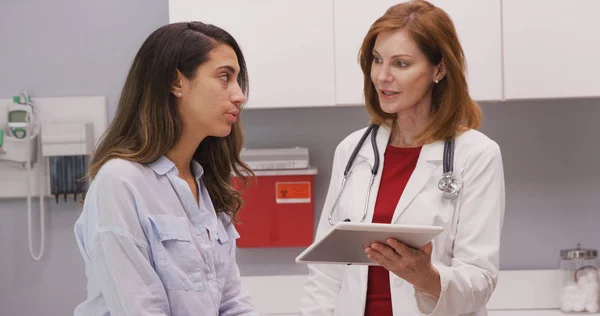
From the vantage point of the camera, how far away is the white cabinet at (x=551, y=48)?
248cm

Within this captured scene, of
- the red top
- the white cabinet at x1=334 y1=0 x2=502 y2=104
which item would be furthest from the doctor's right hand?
the white cabinet at x1=334 y1=0 x2=502 y2=104

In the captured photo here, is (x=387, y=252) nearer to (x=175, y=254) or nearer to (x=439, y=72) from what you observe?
(x=175, y=254)

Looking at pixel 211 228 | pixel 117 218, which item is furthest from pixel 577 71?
pixel 117 218

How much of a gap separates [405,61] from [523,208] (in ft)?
3.75

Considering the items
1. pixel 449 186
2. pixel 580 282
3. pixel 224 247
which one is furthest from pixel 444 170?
pixel 580 282

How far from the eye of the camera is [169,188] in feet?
5.08

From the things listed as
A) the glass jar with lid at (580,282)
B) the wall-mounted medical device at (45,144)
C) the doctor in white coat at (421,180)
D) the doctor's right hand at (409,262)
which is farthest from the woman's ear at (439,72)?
the wall-mounted medical device at (45,144)

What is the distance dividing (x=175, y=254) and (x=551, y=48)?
1500mm

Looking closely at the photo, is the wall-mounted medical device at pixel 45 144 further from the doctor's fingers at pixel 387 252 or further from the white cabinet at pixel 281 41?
the doctor's fingers at pixel 387 252

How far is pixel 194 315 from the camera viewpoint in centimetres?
150

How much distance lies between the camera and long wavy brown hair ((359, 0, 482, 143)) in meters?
1.96

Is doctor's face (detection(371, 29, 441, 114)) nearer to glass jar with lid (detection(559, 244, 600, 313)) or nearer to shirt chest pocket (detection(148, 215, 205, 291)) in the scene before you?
shirt chest pocket (detection(148, 215, 205, 291))

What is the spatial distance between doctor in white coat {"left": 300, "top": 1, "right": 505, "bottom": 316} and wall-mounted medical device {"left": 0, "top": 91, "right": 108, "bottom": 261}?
115cm

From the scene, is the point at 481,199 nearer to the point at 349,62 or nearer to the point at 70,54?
the point at 349,62
